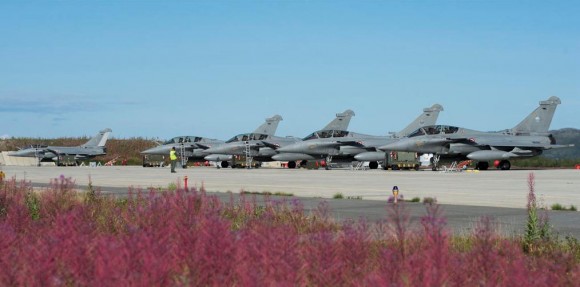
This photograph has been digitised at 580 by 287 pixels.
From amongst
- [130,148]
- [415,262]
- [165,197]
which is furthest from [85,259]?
[130,148]

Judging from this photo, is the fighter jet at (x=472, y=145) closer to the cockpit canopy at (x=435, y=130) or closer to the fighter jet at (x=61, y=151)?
the cockpit canopy at (x=435, y=130)

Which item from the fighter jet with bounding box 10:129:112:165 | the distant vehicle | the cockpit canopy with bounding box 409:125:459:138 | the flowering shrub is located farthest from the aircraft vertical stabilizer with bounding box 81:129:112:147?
the flowering shrub

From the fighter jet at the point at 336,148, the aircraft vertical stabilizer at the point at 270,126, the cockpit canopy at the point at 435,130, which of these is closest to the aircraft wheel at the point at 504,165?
the cockpit canopy at the point at 435,130

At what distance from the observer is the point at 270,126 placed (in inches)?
2456

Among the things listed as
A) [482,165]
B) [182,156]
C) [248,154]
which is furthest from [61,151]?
[482,165]

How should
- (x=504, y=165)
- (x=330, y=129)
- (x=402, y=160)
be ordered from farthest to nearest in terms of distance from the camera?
(x=330, y=129), (x=402, y=160), (x=504, y=165)

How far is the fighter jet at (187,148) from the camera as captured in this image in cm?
5947

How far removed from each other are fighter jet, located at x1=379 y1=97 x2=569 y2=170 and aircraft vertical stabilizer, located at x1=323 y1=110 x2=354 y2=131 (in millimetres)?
8887

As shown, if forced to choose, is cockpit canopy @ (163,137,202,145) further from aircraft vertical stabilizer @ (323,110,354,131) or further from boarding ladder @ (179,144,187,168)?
aircraft vertical stabilizer @ (323,110,354,131)

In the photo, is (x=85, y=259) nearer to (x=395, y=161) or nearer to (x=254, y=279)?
(x=254, y=279)

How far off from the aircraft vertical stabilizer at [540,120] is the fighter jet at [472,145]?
1.06m

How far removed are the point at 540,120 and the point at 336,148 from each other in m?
14.0

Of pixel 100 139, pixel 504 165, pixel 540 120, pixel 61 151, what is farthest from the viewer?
pixel 100 139

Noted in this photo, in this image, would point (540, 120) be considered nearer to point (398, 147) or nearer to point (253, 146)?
point (398, 147)
